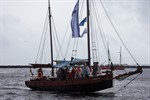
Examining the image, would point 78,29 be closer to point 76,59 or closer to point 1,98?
point 76,59

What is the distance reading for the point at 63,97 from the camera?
48.4 metres

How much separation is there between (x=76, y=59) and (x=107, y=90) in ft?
21.0

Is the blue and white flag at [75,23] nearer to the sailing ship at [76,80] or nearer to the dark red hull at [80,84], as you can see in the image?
the sailing ship at [76,80]

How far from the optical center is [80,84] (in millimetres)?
51000

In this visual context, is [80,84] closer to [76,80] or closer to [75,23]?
[76,80]

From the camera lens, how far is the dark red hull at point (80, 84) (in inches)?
1955

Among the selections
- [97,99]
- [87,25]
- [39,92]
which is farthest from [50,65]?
[97,99]

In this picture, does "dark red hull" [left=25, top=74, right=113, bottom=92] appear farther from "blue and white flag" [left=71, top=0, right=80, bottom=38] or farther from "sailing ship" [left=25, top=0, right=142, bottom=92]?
"blue and white flag" [left=71, top=0, right=80, bottom=38]

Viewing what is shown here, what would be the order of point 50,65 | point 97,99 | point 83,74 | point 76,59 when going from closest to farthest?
point 97,99 → point 83,74 → point 76,59 → point 50,65

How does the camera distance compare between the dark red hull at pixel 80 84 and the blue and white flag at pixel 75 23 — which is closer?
the dark red hull at pixel 80 84

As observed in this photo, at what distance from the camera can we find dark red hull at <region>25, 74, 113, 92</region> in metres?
49.7

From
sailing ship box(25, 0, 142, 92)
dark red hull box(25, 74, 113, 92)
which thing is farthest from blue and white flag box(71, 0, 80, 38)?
dark red hull box(25, 74, 113, 92)

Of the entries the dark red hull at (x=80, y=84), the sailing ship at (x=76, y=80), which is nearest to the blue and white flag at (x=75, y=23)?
the sailing ship at (x=76, y=80)

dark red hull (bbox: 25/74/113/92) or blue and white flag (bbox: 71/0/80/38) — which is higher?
blue and white flag (bbox: 71/0/80/38)
